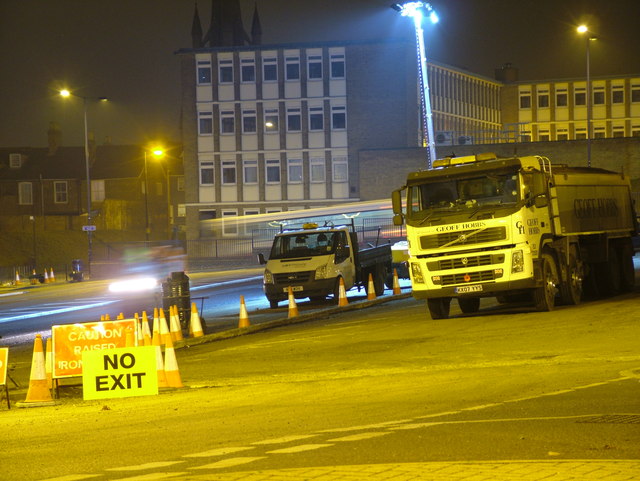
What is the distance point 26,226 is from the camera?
98312 mm

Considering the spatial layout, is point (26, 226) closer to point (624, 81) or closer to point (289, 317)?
point (624, 81)

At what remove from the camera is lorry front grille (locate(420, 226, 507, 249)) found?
20969mm

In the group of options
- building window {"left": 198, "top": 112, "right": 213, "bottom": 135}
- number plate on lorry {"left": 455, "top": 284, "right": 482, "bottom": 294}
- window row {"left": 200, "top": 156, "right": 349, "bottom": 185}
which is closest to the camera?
number plate on lorry {"left": 455, "top": 284, "right": 482, "bottom": 294}

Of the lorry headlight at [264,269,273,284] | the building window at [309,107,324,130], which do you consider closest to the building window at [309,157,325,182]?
the building window at [309,107,324,130]

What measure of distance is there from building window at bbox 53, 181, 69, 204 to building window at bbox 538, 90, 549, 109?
46.3m

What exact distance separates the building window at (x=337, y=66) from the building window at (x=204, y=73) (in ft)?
29.1

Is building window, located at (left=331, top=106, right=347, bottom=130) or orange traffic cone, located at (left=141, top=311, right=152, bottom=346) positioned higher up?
building window, located at (left=331, top=106, right=347, bottom=130)

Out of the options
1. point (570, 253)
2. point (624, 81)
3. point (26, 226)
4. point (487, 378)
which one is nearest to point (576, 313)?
point (570, 253)

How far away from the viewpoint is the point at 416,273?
21.8 meters

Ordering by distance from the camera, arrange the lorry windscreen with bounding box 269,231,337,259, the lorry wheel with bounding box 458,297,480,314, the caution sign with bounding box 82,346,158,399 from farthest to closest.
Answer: the lorry windscreen with bounding box 269,231,337,259 < the lorry wheel with bounding box 458,297,480,314 < the caution sign with bounding box 82,346,158,399

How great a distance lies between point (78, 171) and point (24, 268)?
3341 centimetres

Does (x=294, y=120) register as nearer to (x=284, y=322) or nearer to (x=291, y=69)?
(x=291, y=69)

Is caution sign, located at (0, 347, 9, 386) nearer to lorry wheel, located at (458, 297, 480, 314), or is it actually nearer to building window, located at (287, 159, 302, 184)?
lorry wheel, located at (458, 297, 480, 314)

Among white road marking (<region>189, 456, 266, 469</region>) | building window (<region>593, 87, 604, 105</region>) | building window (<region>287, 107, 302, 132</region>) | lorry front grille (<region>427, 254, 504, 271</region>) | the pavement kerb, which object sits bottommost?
the pavement kerb
